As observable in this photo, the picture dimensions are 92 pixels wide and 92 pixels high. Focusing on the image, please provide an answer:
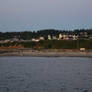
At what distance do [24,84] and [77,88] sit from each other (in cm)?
282

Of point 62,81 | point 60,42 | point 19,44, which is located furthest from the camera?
point 19,44

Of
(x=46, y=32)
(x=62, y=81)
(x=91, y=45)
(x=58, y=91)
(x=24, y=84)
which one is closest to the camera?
(x=58, y=91)

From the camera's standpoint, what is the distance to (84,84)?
48.2ft

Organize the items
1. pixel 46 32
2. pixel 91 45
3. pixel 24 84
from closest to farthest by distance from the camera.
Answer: pixel 24 84 → pixel 91 45 → pixel 46 32

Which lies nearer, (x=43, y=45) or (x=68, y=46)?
(x=68, y=46)

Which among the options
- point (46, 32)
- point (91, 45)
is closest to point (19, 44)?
point (91, 45)

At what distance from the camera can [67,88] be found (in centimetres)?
1355

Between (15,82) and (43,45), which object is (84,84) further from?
(43,45)

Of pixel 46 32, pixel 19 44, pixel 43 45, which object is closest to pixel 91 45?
pixel 43 45

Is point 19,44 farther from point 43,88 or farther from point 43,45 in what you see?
point 43,88

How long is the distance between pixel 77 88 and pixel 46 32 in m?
99.5

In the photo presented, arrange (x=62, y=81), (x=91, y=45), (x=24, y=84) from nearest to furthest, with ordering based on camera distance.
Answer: (x=24, y=84), (x=62, y=81), (x=91, y=45)

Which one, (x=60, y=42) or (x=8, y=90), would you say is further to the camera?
(x=60, y=42)

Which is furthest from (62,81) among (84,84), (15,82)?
(15,82)
